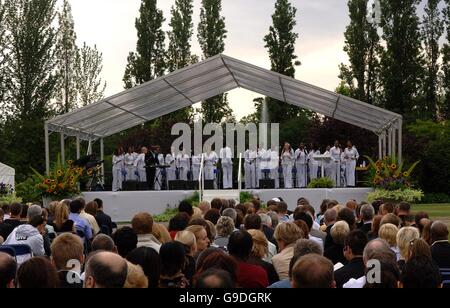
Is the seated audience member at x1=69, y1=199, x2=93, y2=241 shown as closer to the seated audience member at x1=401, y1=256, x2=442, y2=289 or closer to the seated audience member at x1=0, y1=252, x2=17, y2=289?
the seated audience member at x1=0, y1=252, x2=17, y2=289

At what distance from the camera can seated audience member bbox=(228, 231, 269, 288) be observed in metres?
6.30

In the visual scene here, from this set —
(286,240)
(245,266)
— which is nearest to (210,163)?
(286,240)

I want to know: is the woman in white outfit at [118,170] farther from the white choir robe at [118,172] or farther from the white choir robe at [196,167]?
the white choir robe at [196,167]

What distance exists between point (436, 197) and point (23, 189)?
61.7 ft

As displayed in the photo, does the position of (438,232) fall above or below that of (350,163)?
below

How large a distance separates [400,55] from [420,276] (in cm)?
4530

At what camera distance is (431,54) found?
51.7 metres

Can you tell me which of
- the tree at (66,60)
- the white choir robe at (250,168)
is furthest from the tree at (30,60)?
the white choir robe at (250,168)

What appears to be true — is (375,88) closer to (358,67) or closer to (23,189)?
(358,67)

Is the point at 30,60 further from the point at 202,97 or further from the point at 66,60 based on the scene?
the point at 202,97

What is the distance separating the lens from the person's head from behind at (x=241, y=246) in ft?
21.6

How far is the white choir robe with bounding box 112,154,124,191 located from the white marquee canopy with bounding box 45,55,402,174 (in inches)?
54.9

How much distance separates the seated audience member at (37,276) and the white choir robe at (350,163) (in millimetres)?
25481

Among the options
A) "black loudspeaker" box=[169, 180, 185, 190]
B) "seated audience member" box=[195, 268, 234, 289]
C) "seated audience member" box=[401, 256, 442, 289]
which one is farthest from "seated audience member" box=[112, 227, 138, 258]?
"black loudspeaker" box=[169, 180, 185, 190]
